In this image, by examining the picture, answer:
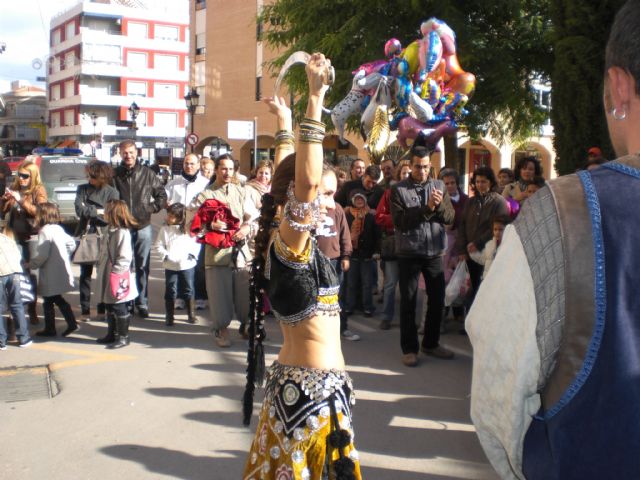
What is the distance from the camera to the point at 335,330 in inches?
109

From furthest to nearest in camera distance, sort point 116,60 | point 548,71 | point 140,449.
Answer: point 116,60, point 548,71, point 140,449

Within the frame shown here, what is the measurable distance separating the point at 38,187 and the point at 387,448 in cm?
542

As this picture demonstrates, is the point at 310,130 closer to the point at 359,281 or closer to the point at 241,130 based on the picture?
the point at 359,281

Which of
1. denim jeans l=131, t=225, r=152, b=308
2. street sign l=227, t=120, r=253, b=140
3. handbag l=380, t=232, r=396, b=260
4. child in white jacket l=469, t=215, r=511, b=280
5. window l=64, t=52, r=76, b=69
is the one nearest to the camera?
child in white jacket l=469, t=215, r=511, b=280

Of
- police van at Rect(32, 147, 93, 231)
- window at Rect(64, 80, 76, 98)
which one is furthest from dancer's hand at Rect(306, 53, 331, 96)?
window at Rect(64, 80, 76, 98)

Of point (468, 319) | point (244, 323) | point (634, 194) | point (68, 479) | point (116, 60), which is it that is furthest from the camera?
point (116, 60)

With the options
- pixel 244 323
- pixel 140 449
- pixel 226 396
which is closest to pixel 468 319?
pixel 140 449

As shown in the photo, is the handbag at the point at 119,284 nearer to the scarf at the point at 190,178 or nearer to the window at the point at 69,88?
the scarf at the point at 190,178

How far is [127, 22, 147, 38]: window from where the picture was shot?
58500mm

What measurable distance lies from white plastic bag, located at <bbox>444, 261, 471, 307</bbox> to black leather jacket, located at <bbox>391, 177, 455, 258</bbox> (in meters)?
0.92

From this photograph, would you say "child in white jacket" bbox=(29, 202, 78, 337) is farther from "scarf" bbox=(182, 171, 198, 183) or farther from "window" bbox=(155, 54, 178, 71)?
"window" bbox=(155, 54, 178, 71)

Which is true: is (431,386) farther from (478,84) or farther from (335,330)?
(478,84)

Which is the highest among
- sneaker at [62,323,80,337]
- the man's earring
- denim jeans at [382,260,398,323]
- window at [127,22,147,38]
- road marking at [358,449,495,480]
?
window at [127,22,147,38]

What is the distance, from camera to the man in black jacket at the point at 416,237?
20.2 ft
